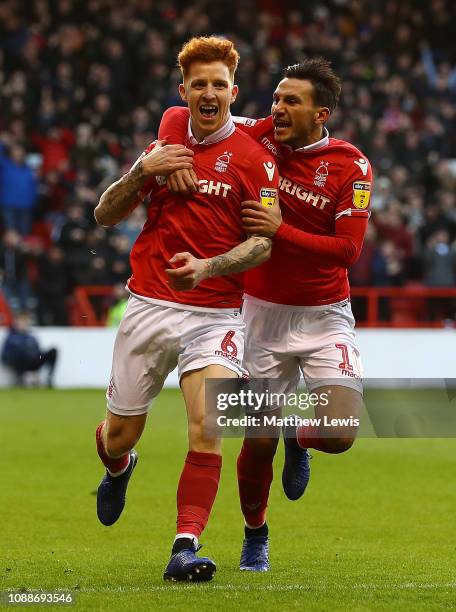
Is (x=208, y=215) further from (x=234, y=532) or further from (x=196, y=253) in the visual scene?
(x=234, y=532)

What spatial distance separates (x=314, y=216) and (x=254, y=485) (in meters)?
1.49

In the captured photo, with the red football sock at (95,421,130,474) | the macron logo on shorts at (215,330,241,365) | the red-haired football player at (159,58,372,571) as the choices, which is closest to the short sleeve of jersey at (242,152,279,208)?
the red-haired football player at (159,58,372,571)

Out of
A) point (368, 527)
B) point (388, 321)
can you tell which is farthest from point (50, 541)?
point (388, 321)

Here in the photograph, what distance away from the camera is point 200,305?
21.1 feet

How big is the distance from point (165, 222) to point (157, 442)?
7587mm

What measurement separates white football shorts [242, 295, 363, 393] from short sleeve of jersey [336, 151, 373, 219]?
672mm

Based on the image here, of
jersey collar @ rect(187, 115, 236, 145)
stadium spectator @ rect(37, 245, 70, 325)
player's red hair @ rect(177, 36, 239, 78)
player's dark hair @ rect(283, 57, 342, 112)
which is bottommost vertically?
stadium spectator @ rect(37, 245, 70, 325)

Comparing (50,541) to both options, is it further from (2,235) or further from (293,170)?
(2,235)

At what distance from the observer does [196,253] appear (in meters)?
6.38

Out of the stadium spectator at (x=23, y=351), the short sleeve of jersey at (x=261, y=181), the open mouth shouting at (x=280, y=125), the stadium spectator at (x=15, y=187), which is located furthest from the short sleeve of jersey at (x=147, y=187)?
the stadium spectator at (x=15, y=187)

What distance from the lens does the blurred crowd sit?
1961 cm

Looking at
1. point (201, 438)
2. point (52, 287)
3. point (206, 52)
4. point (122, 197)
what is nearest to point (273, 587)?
point (201, 438)

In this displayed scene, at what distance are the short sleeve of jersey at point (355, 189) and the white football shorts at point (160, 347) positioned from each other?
2.78ft

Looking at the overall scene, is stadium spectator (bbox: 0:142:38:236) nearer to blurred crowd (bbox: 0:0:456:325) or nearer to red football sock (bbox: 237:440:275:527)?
blurred crowd (bbox: 0:0:456:325)
